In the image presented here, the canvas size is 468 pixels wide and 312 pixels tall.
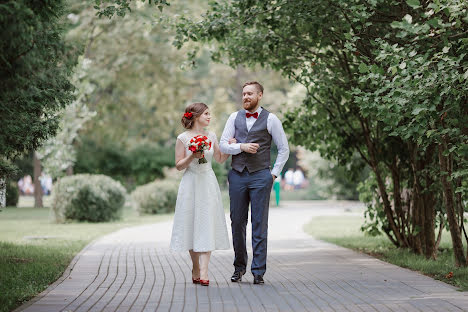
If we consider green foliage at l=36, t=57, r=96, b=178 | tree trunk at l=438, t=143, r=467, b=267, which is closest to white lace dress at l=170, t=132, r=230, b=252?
tree trunk at l=438, t=143, r=467, b=267

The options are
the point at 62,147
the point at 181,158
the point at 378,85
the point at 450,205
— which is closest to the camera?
the point at 181,158

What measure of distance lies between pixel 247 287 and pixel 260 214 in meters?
0.85

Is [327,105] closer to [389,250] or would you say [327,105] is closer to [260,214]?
[389,250]

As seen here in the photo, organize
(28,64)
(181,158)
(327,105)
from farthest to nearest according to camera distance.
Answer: (327,105)
(181,158)
(28,64)

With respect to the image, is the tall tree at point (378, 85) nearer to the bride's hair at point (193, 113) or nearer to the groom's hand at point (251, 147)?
the groom's hand at point (251, 147)

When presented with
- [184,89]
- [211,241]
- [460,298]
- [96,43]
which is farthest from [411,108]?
[184,89]

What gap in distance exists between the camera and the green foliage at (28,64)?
5.04 m

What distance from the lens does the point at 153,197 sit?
3036 cm

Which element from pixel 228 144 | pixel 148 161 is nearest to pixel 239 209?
pixel 228 144

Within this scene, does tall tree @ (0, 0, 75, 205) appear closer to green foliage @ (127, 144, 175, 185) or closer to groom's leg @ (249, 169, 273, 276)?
groom's leg @ (249, 169, 273, 276)

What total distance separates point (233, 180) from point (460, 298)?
9.36 feet

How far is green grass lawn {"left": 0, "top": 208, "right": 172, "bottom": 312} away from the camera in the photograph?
7837 millimetres

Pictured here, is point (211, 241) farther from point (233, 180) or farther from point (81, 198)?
point (81, 198)

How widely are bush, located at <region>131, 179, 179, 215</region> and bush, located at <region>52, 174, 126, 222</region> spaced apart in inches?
257
